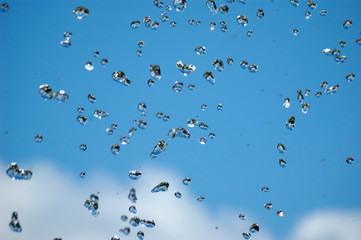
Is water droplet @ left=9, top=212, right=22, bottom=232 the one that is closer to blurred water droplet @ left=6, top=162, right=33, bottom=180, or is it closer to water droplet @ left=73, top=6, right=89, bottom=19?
blurred water droplet @ left=6, top=162, right=33, bottom=180

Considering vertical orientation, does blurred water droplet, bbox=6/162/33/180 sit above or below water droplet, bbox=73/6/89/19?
below

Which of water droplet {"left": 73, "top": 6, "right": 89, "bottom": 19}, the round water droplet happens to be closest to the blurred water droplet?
the round water droplet

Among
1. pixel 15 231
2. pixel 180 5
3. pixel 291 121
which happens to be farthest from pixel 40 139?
pixel 291 121

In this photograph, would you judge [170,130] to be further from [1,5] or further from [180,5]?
[1,5]

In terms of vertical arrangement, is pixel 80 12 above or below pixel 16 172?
above

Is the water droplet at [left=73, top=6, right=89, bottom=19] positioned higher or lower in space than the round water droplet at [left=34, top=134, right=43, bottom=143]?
higher

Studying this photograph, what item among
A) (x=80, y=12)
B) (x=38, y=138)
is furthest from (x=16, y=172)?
(x=80, y=12)

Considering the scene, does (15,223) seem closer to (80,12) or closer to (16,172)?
(16,172)

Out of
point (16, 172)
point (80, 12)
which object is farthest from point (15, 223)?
point (80, 12)

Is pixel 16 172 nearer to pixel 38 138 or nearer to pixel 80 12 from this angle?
A: pixel 38 138

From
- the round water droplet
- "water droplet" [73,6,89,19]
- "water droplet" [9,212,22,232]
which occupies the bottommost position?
"water droplet" [9,212,22,232]
